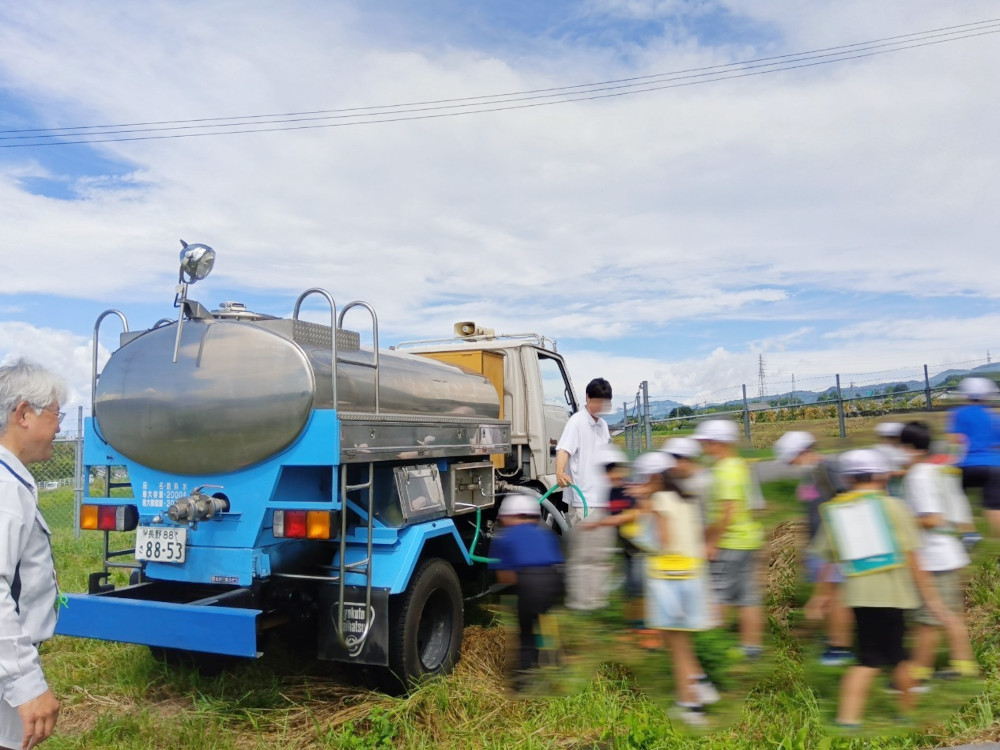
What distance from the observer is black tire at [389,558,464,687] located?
439 cm

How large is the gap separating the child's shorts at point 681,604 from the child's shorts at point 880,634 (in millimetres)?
638

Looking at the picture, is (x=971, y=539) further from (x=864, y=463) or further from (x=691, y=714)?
(x=691, y=714)

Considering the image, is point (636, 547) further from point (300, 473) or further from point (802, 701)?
point (300, 473)

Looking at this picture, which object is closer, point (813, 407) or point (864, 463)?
point (864, 463)

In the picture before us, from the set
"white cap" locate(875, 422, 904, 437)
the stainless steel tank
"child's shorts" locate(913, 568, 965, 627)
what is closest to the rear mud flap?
the stainless steel tank

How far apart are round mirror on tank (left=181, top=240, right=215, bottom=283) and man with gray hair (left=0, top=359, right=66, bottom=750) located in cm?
201

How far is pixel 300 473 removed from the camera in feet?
14.2

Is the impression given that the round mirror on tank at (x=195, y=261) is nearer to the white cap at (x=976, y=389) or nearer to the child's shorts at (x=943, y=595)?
the child's shorts at (x=943, y=595)

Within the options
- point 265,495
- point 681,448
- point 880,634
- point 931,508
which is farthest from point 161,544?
point 931,508

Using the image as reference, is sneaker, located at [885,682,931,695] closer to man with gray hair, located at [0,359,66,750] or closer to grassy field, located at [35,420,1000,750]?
grassy field, located at [35,420,1000,750]

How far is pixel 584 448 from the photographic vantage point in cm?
575

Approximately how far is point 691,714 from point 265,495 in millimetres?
2536

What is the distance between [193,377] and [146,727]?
6.58 feet

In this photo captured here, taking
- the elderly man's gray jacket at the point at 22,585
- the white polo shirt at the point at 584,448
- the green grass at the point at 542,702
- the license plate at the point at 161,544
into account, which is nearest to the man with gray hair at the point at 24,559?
the elderly man's gray jacket at the point at 22,585
